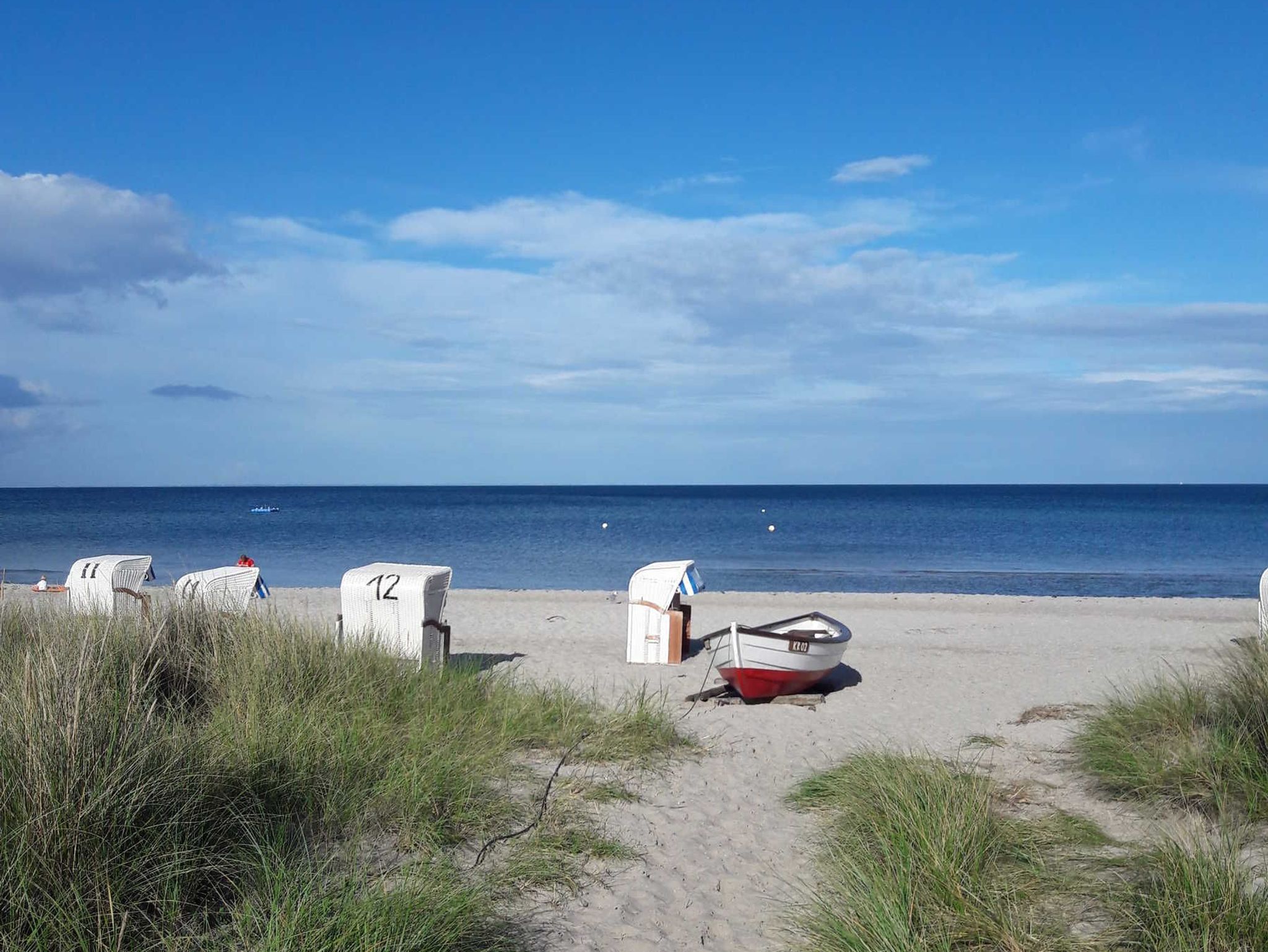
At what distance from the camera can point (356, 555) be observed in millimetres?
42656

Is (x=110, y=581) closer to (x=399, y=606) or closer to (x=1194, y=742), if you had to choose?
(x=399, y=606)

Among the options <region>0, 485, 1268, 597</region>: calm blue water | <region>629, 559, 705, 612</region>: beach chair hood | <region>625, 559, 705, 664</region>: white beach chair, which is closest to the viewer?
<region>625, 559, 705, 664</region>: white beach chair

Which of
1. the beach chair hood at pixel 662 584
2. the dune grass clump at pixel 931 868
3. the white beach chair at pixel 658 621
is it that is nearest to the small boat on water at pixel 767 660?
the white beach chair at pixel 658 621

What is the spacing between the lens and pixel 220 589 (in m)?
9.86

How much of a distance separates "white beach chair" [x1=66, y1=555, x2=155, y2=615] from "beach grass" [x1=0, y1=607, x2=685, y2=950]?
308 cm

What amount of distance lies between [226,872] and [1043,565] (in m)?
38.8

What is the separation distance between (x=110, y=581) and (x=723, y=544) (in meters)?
42.4

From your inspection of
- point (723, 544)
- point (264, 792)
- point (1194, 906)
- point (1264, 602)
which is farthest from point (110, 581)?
point (723, 544)

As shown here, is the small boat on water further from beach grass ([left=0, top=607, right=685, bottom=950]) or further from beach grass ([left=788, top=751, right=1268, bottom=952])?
beach grass ([left=788, top=751, right=1268, bottom=952])

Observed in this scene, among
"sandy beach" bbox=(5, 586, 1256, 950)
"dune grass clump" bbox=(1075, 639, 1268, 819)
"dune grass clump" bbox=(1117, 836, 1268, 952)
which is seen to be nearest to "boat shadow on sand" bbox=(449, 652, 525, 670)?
"sandy beach" bbox=(5, 586, 1256, 950)

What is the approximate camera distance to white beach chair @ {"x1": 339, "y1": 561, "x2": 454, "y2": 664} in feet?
33.1

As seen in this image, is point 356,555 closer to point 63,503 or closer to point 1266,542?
point 1266,542

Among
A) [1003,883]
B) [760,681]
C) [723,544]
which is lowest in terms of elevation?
[723,544]

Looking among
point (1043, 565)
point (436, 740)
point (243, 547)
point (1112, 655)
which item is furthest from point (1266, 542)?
point (436, 740)
